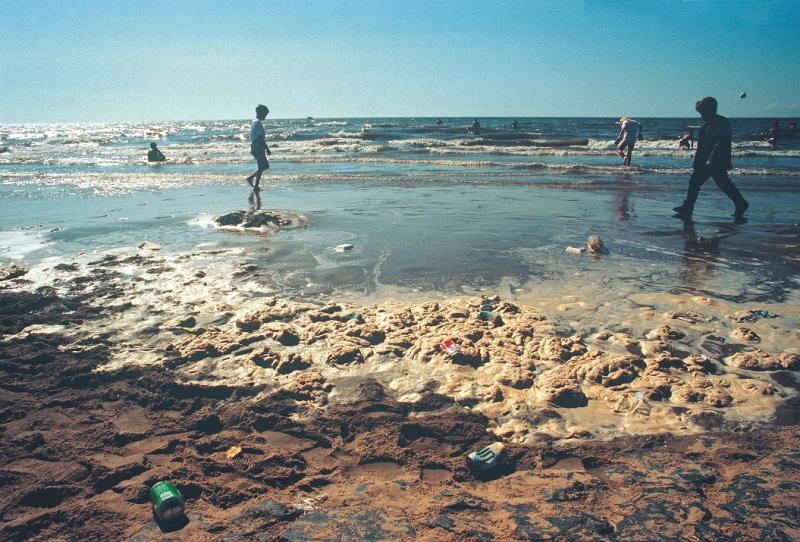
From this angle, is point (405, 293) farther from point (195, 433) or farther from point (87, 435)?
point (87, 435)

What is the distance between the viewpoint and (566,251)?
7.03 meters

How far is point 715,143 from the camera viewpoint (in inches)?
344

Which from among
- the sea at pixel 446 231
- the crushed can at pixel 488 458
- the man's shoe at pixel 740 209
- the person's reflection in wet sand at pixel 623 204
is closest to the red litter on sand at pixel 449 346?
the crushed can at pixel 488 458

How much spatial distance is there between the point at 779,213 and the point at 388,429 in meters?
10.6

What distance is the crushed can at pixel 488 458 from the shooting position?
268 centimetres

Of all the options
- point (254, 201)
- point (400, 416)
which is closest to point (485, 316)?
point (400, 416)

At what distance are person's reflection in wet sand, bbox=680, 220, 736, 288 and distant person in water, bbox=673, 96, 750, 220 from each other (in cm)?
82

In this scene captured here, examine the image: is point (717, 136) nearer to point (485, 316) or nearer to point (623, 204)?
point (623, 204)

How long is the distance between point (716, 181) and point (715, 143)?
74cm

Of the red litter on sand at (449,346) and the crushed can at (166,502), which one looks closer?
the crushed can at (166,502)

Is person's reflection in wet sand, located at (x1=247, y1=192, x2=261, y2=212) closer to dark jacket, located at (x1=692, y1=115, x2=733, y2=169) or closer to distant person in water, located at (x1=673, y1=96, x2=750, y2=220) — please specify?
distant person in water, located at (x1=673, y1=96, x2=750, y2=220)

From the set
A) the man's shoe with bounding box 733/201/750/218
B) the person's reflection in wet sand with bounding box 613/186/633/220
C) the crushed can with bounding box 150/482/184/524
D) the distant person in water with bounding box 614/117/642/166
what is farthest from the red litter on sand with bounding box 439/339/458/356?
the distant person in water with bounding box 614/117/642/166

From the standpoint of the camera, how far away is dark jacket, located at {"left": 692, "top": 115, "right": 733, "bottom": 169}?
861 centimetres

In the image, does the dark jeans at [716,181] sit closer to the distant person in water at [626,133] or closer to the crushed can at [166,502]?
the distant person in water at [626,133]
